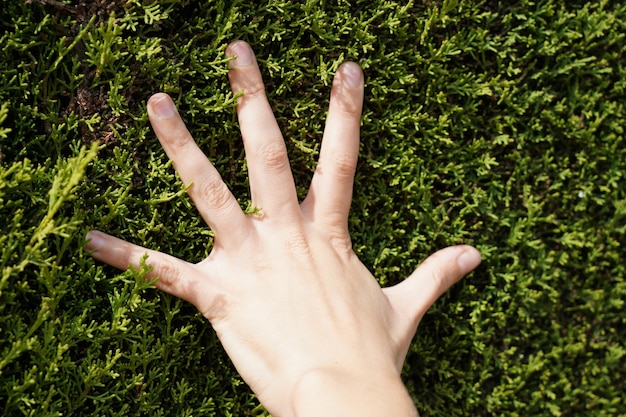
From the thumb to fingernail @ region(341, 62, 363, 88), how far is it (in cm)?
84

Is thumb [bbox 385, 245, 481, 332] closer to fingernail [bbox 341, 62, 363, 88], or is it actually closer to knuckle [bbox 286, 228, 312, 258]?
knuckle [bbox 286, 228, 312, 258]

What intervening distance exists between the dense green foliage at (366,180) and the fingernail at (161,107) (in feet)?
0.28

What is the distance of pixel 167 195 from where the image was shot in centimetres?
235

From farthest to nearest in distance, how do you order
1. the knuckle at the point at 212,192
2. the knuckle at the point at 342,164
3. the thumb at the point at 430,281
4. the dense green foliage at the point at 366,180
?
the thumb at the point at 430,281 → the knuckle at the point at 342,164 → the knuckle at the point at 212,192 → the dense green foliage at the point at 366,180

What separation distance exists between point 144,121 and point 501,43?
1.69 m

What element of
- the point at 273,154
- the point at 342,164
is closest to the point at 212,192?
the point at 273,154

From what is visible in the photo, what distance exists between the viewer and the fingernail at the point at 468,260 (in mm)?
2771

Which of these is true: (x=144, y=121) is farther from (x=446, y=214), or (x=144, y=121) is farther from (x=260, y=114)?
(x=446, y=214)

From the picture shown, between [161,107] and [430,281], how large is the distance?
1321 millimetres

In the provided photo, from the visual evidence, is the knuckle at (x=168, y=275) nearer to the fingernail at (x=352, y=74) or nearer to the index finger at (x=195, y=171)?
the index finger at (x=195, y=171)

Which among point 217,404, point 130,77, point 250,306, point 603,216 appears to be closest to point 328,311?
point 250,306

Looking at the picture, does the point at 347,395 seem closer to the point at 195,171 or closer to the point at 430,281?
the point at 430,281

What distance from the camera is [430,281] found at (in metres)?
2.68

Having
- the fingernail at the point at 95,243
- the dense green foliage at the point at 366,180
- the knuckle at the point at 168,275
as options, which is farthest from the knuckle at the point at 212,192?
the fingernail at the point at 95,243
